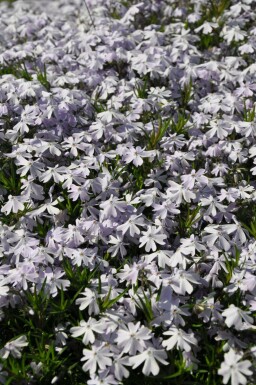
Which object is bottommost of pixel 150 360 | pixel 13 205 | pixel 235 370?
pixel 235 370

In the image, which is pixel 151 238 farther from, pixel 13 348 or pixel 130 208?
pixel 13 348

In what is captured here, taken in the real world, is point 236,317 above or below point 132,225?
below

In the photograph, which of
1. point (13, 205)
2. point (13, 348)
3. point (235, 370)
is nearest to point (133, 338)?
point (235, 370)

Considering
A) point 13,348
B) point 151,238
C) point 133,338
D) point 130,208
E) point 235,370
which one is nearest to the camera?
point 235,370

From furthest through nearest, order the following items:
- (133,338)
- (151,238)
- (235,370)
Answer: (151,238) → (133,338) → (235,370)

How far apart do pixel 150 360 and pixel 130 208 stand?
1210 mm

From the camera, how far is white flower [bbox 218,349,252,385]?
114 inches

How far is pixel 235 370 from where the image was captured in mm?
2922

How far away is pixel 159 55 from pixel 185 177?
5.51 feet

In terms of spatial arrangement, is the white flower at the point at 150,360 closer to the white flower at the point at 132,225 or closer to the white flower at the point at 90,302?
the white flower at the point at 90,302

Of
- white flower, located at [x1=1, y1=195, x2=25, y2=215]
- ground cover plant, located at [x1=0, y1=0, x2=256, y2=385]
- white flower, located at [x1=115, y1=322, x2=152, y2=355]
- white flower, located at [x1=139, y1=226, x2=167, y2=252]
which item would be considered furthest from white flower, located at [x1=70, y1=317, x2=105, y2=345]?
white flower, located at [x1=1, y1=195, x2=25, y2=215]

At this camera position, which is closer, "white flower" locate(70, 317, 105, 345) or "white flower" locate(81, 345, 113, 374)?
"white flower" locate(81, 345, 113, 374)

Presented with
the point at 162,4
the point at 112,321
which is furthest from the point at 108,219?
the point at 162,4

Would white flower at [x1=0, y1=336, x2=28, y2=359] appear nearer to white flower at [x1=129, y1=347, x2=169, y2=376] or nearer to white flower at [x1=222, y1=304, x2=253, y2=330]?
white flower at [x1=129, y1=347, x2=169, y2=376]
